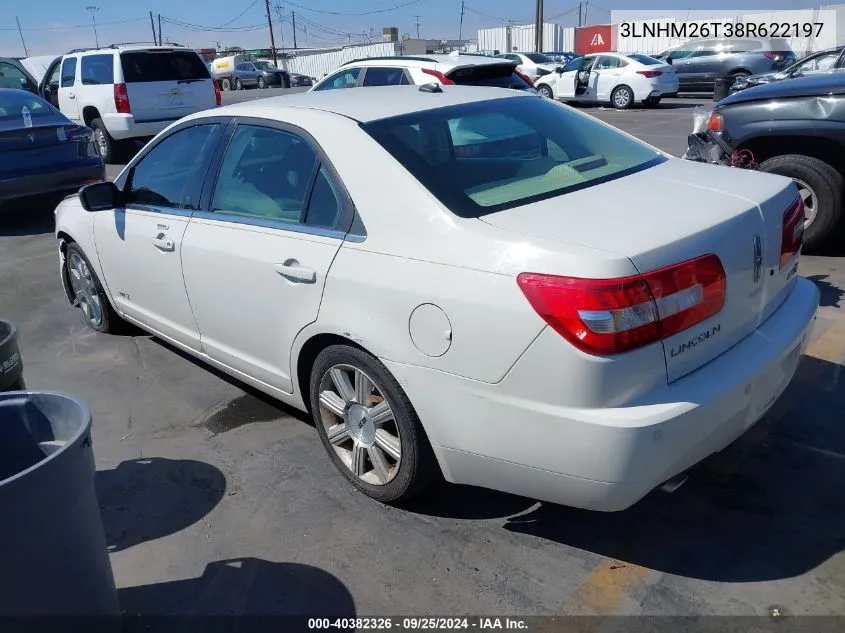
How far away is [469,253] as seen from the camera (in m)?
2.49

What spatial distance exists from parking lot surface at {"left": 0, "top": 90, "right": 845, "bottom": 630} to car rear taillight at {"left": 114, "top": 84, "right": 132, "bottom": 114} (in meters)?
9.46

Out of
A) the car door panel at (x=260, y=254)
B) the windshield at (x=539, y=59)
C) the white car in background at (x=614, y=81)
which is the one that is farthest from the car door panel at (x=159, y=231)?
the windshield at (x=539, y=59)

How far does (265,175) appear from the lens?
3.46 m

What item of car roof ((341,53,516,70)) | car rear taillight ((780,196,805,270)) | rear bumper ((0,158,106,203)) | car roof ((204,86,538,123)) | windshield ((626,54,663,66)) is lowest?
rear bumper ((0,158,106,203))

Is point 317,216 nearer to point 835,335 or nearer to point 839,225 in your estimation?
point 835,335

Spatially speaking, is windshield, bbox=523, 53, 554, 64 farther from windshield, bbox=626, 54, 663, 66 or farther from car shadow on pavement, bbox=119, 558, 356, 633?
car shadow on pavement, bbox=119, 558, 356, 633

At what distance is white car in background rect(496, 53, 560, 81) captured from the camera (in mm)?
23953

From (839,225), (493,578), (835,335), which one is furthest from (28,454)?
(839,225)

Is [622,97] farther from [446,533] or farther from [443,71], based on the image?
[446,533]

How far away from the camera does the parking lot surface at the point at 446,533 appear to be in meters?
2.60

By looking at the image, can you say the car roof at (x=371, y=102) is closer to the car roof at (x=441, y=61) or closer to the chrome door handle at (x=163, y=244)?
the chrome door handle at (x=163, y=244)

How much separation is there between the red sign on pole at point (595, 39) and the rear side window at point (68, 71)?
37690 millimetres

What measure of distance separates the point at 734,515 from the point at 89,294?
435cm

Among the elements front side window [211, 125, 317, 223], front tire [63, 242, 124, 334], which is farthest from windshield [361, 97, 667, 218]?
front tire [63, 242, 124, 334]
